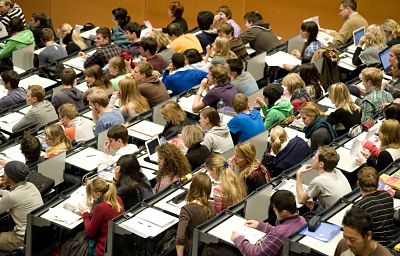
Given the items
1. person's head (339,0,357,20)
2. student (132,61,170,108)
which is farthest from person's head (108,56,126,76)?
person's head (339,0,357,20)

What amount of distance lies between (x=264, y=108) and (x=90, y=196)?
311 cm

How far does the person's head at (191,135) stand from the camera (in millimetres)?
9781

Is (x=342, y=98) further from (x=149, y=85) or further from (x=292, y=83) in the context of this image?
(x=149, y=85)

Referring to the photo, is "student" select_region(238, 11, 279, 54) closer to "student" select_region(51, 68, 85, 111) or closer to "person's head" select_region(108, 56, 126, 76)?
"person's head" select_region(108, 56, 126, 76)

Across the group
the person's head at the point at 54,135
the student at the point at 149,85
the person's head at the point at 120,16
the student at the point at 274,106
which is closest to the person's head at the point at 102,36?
the person's head at the point at 120,16

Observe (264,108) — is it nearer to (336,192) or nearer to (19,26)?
(336,192)

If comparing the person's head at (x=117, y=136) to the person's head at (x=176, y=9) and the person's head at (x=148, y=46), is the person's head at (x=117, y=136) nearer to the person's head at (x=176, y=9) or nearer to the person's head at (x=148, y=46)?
the person's head at (x=148, y=46)

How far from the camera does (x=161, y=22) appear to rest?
56.8 feet

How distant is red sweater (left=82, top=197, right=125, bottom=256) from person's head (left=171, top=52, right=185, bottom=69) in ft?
14.1

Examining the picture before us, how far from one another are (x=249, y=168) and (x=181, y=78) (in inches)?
138

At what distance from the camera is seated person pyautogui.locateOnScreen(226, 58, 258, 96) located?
11930 mm

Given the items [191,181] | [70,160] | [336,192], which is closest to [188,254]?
[191,181]

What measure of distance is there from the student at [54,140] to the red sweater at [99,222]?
5.60ft

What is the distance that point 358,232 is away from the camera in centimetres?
694
